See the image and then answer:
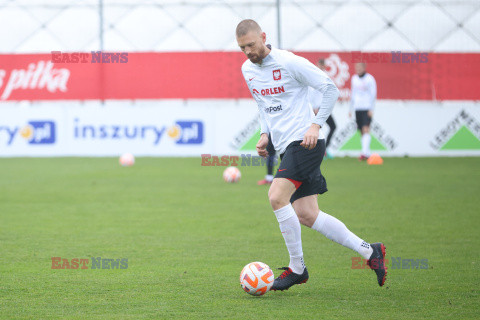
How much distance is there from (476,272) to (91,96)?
1546 centimetres

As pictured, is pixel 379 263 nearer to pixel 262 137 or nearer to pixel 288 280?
pixel 288 280

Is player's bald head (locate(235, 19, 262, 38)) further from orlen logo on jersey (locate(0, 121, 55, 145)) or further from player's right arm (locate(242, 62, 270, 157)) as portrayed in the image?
Result: orlen logo on jersey (locate(0, 121, 55, 145))

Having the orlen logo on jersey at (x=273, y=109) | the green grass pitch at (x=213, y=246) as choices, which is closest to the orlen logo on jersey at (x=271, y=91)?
the orlen logo on jersey at (x=273, y=109)

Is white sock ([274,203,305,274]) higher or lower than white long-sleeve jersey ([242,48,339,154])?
lower

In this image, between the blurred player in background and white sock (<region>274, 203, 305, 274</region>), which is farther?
the blurred player in background

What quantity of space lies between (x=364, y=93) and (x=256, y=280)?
1288 centimetres

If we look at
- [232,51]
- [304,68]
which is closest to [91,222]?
[304,68]

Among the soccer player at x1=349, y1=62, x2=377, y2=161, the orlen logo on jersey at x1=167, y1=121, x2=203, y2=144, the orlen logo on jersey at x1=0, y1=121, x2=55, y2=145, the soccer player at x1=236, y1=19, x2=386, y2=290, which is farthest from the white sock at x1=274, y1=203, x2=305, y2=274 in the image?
the orlen logo on jersey at x1=0, y1=121, x2=55, y2=145

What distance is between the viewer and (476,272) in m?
6.27

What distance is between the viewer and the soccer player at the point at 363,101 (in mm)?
17688

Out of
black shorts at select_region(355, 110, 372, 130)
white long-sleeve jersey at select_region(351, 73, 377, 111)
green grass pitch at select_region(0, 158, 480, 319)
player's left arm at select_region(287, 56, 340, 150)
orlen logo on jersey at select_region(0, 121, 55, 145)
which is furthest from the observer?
orlen logo on jersey at select_region(0, 121, 55, 145)

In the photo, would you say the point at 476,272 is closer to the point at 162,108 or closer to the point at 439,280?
the point at 439,280

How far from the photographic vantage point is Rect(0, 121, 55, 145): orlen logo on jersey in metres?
19.5

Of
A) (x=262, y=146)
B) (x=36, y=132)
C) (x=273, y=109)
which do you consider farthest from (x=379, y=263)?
(x=36, y=132)
